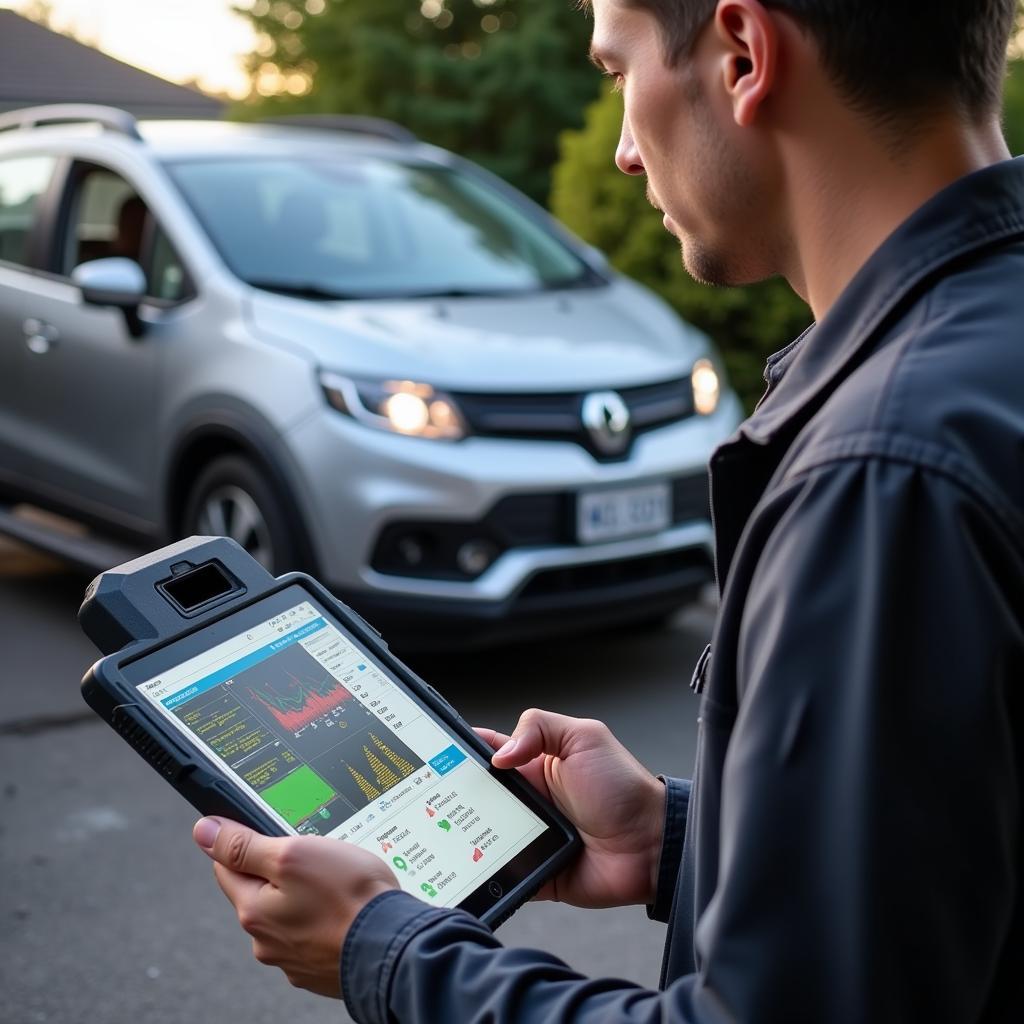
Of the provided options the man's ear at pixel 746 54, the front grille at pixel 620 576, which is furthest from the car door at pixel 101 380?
the man's ear at pixel 746 54

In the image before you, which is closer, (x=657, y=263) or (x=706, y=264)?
(x=706, y=264)

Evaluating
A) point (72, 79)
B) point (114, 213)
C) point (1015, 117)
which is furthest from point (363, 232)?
point (72, 79)

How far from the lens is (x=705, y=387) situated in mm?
5379

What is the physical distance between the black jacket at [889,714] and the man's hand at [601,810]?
59 centimetres

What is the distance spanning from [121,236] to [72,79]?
685 inches

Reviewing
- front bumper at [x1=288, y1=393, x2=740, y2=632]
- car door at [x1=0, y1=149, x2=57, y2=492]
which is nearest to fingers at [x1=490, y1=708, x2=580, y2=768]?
front bumper at [x1=288, y1=393, x2=740, y2=632]

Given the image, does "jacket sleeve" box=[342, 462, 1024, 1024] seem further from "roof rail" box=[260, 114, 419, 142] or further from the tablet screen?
"roof rail" box=[260, 114, 419, 142]

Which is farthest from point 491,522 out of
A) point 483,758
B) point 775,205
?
point 775,205

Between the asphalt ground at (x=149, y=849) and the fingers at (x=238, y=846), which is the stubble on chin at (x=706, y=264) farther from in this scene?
the asphalt ground at (x=149, y=849)

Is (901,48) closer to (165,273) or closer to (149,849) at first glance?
(149,849)

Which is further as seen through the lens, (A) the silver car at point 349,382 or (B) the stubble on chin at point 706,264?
(A) the silver car at point 349,382

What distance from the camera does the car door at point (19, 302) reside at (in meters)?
5.83

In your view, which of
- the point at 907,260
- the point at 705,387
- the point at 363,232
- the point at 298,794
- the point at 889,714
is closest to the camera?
the point at 889,714

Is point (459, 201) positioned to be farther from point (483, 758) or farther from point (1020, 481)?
point (1020, 481)
